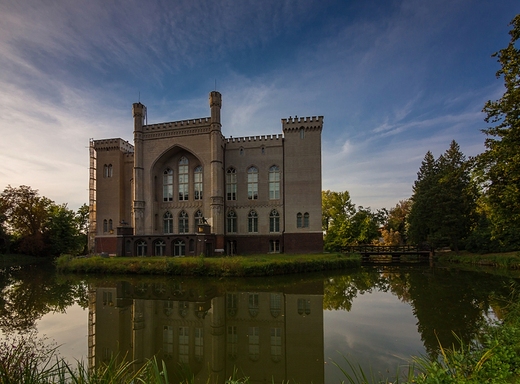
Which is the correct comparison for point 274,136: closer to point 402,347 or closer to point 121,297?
point 121,297

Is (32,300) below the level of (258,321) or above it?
below

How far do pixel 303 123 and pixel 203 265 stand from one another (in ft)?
56.7

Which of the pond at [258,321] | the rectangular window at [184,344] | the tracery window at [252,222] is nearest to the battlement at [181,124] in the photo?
the tracery window at [252,222]

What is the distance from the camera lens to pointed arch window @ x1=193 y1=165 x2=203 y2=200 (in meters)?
31.8

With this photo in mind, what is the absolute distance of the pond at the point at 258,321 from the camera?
736 centimetres

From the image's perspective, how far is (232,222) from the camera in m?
32.1

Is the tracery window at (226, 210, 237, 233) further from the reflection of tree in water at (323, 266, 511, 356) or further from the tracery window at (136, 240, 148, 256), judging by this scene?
the reflection of tree in water at (323, 266, 511, 356)

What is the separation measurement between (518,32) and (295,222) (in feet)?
72.3

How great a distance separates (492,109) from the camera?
10758 mm

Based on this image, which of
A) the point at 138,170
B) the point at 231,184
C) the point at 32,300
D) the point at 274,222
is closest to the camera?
the point at 32,300

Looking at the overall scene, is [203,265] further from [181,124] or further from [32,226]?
[32,226]

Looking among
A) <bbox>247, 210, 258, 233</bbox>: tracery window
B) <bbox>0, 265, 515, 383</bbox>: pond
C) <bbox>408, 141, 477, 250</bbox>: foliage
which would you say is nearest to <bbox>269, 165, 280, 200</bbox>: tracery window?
<bbox>247, 210, 258, 233</bbox>: tracery window

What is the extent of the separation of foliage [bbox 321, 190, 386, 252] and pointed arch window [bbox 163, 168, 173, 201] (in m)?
18.8

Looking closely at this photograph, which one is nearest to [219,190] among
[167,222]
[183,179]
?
[183,179]
